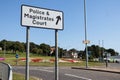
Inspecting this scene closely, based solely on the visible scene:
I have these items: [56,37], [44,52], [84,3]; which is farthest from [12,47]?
[56,37]

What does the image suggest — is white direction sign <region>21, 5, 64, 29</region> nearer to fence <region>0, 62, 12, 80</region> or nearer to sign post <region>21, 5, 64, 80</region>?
sign post <region>21, 5, 64, 80</region>

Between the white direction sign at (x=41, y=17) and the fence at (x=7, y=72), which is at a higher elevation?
the white direction sign at (x=41, y=17)

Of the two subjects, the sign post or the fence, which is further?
the fence

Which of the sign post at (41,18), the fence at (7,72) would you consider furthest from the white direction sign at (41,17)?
the fence at (7,72)

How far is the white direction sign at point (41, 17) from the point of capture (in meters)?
7.10

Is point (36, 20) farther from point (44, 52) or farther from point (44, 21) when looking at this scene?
point (44, 52)

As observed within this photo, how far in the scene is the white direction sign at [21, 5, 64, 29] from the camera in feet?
23.3

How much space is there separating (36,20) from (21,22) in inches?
20.0

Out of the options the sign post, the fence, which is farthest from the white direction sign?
the fence

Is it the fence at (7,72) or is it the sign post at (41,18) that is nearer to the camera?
the sign post at (41,18)

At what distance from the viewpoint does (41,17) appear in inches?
291

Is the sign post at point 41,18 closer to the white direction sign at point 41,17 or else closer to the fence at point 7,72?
the white direction sign at point 41,17

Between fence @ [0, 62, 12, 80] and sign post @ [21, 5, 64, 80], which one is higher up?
sign post @ [21, 5, 64, 80]

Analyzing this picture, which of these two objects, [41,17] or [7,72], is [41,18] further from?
[7,72]
